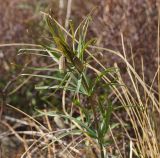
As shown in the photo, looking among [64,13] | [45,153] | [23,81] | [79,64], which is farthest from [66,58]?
[64,13]

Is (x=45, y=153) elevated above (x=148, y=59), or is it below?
below

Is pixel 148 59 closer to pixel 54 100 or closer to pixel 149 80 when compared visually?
pixel 149 80

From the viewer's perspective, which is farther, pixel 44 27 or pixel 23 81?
pixel 44 27

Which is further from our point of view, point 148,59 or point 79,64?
point 148,59

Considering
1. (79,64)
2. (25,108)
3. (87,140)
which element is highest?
(79,64)

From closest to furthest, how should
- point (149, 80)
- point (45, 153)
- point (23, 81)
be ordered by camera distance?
point (45, 153), point (149, 80), point (23, 81)

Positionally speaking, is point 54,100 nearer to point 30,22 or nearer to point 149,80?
point 149,80

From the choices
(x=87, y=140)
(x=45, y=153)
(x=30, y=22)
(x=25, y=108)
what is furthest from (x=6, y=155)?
(x=30, y=22)

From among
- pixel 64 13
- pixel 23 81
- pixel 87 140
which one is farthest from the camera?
pixel 64 13

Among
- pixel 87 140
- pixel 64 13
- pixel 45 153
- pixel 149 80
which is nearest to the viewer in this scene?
pixel 87 140
